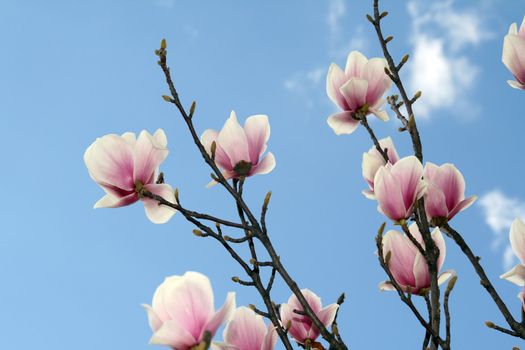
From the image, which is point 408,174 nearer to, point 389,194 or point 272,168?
point 389,194

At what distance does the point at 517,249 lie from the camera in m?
1.38

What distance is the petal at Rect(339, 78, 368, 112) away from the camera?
5.97ft

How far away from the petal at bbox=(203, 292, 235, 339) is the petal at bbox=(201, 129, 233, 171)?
1.75 ft

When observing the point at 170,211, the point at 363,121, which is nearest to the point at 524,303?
the point at 363,121

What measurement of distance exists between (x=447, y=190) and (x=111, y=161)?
83 centimetres

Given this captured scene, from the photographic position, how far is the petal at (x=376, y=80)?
1839mm

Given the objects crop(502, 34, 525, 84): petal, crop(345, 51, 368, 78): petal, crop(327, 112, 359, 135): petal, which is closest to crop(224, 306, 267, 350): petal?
crop(327, 112, 359, 135): petal

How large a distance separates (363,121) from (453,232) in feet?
1.37

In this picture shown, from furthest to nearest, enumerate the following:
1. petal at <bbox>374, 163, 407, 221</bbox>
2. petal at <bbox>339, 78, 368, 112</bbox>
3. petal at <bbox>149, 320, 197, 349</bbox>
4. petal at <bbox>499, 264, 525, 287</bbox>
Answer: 1. petal at <bbox>339, 78, 368, 112</bbox>
2. petal at <bbox>374, 163, 407, 221</bbox>
3. petal at <bbox>499, 264, 525, 287</bbox>
4. petal at <bbox>149, 320, 197, 349</bbox>

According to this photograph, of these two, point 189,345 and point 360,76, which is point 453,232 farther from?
point 189,345

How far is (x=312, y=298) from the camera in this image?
1707 millimetres

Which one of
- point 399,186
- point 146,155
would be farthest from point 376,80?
point 146,155

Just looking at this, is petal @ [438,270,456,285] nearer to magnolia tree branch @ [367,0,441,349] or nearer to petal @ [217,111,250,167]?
magnolia tree branch @ [367,0,441,349]

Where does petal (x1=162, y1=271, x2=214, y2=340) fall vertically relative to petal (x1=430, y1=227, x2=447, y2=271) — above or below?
below
